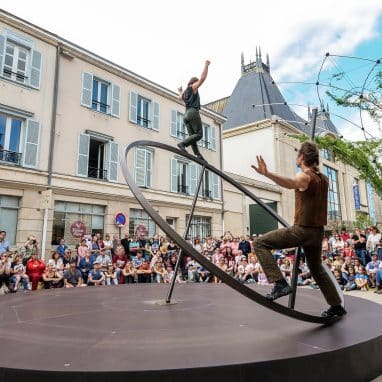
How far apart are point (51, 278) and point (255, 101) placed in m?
26.2

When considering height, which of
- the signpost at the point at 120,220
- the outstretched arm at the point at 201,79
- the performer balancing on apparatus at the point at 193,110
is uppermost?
the outstretched arm at the point at 201,79

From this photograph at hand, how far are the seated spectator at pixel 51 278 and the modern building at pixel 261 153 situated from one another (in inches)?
573

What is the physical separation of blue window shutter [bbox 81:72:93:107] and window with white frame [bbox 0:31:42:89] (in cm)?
221

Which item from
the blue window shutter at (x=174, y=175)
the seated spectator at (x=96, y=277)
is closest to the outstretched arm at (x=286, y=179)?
the seated spectator at (x=96, y=277)

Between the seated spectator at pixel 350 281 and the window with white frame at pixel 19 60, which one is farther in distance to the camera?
the window with white frame at pixel 19 60

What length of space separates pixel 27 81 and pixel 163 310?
14.7 metres

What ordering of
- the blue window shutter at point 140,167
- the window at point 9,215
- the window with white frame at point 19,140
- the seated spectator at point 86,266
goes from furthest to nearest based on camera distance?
the blue window shutter at point 140,167
the window with white frame at point 19,140
the window at point 9,215
the seated spectator at point 86,266

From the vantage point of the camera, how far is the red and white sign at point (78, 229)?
1611cm

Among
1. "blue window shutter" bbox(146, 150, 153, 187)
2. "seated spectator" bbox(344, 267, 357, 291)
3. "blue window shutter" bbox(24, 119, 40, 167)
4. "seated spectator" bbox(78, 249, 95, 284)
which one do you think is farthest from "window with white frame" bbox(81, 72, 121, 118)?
"seated spectator" bbox(344, 267, 357, 291)

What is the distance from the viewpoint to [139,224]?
19.1m

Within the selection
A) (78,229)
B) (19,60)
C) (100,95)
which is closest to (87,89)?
(100,95)

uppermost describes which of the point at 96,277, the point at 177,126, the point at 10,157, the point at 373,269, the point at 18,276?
the point at 177,126

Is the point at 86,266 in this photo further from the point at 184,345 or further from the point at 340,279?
the point at 184,345

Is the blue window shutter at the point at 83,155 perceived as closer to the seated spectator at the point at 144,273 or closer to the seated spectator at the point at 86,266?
the seated spectator at the point at 86,266
